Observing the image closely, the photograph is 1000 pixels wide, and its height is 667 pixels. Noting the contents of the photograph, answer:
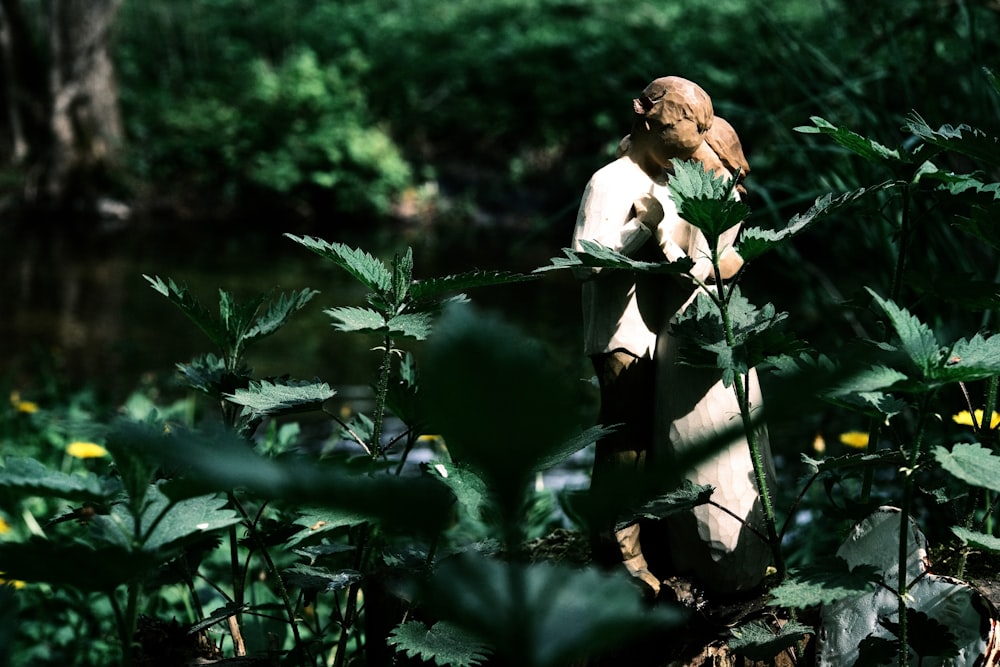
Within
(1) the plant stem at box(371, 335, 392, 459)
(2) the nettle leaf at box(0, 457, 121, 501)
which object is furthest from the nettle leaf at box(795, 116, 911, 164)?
(2) the nettle leaf at box(0, 457, 121, 501)

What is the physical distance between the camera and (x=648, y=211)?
1266 mm

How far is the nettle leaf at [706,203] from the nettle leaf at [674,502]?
260 mm

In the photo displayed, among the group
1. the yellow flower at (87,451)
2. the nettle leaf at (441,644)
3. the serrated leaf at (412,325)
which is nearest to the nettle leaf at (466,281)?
the serrated leaf at (412,325)

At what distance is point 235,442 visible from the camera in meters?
0.51

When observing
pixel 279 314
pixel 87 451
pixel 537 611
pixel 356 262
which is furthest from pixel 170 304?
pixel 537 611

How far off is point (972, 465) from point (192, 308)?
0.78 metres

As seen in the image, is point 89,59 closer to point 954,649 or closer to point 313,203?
point 313,203

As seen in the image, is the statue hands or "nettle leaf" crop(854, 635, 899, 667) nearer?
"nettle leaf" crop(854, 635, 899, 667)

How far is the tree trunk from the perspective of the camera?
10.6m

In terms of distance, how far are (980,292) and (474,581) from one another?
32.3 inches

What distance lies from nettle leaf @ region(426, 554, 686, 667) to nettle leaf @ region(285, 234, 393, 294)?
61 cm

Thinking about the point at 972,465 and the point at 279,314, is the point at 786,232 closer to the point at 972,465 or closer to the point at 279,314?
the point at 972,465

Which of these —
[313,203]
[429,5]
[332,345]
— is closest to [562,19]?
[429,5]

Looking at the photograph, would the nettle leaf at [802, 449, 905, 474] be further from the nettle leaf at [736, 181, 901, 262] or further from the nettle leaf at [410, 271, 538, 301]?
the nettle leaf at [410, 271, 538, 301]
